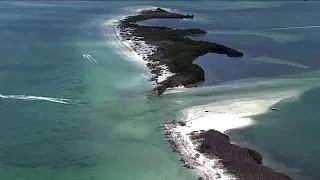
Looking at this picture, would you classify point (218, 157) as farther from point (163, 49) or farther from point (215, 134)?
point (163, 49)

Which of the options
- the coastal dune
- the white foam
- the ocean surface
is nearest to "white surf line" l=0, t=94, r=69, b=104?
the ocean surface

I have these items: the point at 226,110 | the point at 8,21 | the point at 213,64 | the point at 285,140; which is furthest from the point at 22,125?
→ the point at 8,21

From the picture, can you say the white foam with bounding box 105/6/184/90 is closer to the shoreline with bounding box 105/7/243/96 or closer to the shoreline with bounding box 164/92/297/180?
the shoreline with bounding box 105/7/243/96

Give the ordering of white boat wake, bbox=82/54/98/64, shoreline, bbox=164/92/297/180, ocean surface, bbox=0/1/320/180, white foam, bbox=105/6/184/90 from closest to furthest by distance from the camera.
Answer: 1. shoreline, bbox=164/92/297/180
2. ocean surface, bbox=0/1/320/180
3. white foam, bbox=105/6/184/90
4. white boat wake, bbox=82/54/98/64

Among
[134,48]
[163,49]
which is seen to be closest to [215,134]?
[163,49]

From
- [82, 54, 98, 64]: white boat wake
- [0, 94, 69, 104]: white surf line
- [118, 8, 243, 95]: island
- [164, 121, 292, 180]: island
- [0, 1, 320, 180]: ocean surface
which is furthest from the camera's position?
[82, 54, 98, 64]: white boat wake

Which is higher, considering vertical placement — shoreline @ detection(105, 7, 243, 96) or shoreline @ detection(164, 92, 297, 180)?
shoreline @ detection(105, 7, 243, 96)

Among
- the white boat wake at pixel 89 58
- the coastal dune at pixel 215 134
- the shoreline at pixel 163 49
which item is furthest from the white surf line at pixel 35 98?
the white boat wake at pixel 89 58
